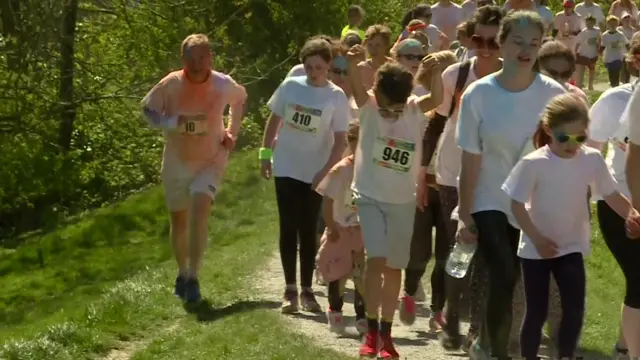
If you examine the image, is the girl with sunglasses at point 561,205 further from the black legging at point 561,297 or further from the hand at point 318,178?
the hand at point 318,178

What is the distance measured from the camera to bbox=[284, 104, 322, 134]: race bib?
9.70 m

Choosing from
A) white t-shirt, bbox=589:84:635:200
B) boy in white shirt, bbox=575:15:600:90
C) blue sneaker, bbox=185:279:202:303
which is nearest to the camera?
white t-shirt, bbox=589:84:635:200

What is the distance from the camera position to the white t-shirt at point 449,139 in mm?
8438

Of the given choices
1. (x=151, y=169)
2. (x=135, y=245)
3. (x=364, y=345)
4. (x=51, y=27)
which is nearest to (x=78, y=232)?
(x=135, y=245)

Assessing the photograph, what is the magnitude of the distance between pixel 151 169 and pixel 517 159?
1684 centimetres

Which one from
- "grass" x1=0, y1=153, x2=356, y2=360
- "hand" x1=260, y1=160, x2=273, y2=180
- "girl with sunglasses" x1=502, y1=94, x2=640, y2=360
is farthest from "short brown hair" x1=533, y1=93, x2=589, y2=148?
"hand" x1=260, y1=160, x2=273, y2=180

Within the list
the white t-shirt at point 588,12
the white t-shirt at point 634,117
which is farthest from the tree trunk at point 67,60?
the white t-shirt at point 634,117

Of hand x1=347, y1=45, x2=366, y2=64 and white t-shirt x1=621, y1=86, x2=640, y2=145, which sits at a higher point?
hand x1=347, y1=45, x2=366, y2=64

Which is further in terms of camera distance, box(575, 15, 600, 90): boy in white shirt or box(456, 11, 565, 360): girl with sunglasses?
box(575, 15, 600, 90): boy in white shirt

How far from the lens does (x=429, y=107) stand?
8.12 meters

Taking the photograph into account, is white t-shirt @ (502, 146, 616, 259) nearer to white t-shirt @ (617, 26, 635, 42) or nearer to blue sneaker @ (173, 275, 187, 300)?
blue sneaker @ (173, 275, 187, 300)

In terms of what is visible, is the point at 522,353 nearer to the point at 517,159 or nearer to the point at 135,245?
the point at 517,159

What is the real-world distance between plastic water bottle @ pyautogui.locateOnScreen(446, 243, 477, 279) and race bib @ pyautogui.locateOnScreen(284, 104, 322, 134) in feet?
8.51

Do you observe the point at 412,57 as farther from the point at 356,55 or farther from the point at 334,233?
the point at 334,233
